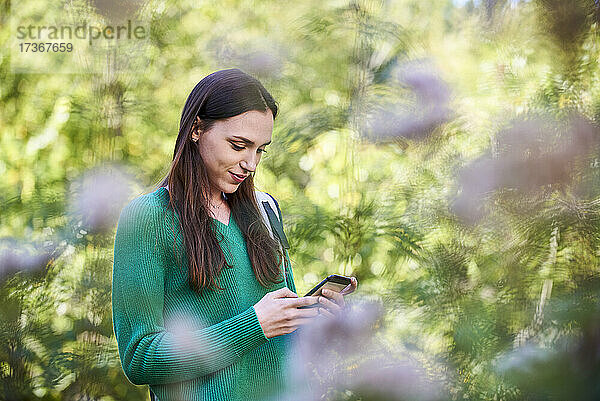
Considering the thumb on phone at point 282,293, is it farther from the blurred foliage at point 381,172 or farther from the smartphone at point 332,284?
the blurred foliage at point 381,172

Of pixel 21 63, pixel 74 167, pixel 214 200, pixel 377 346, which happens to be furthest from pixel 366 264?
Answer: pixel 21 63

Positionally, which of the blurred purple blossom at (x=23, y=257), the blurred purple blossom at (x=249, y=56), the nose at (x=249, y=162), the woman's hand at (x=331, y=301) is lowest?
the blurred purple blossom at (x=23, y=257)

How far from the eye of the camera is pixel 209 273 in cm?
63

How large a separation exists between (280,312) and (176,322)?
0.10 metres

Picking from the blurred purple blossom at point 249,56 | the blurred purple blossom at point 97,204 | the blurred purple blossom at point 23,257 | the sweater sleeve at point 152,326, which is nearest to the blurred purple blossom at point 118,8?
the blurred purple blossom at point 249,56

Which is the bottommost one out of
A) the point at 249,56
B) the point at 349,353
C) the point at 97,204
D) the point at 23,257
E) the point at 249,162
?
the point at 349,353

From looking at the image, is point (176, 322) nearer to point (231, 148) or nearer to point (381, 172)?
point (231, 148)

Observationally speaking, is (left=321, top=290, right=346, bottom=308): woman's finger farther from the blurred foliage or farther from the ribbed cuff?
the blurred foliage

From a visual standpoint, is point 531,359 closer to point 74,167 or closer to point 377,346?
point 377,346

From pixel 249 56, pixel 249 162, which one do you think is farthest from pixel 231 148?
pixel 249 56

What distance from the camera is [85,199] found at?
4.66 ft

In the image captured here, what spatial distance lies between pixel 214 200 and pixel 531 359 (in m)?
1.06

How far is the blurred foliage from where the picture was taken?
1432mm

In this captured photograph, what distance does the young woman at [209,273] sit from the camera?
0.60 metres
